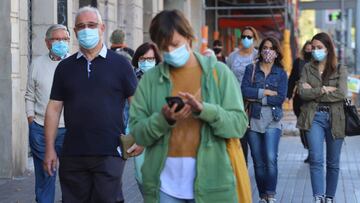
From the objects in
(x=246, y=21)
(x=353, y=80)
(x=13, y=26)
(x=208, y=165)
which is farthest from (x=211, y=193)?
(x=246, y=21)

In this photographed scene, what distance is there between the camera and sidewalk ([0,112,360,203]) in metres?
10.1

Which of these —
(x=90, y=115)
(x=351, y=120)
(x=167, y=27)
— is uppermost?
(x=167, y=27)

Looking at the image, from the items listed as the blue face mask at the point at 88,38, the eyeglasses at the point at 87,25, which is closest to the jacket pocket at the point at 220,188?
the blue face mask at the point at 88,38

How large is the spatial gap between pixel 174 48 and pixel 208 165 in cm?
67

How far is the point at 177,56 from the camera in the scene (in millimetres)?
4793

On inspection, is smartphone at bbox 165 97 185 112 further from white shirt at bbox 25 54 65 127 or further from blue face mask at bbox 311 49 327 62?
blue face mask at bbox 311 49 327 62

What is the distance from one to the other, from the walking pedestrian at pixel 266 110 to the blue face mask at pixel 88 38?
330 cm

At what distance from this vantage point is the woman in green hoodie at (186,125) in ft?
15.9

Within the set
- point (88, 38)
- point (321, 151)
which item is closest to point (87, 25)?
point (88, 38)

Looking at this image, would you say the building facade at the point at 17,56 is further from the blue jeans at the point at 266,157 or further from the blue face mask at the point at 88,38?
the blue face mask at the point at 88,38

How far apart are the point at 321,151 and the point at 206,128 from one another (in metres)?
4.24

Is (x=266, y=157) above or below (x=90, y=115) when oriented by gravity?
below

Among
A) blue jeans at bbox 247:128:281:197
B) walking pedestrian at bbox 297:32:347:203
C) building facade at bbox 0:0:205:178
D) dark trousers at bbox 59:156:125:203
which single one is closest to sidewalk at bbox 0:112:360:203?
building facade at bbox 0:0:205:178

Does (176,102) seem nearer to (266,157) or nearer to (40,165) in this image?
(40,165)
